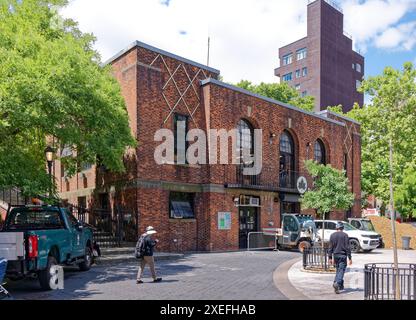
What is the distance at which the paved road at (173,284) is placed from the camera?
10336 mm

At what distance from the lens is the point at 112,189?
72.5 feet

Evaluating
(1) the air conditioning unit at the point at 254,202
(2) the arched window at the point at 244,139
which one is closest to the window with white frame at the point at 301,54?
(2) the arched window at the point at 244,139

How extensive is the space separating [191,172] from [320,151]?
12932mm

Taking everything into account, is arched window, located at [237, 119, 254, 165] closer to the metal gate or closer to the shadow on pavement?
the metal gate

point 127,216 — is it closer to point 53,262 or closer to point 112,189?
point 112,189

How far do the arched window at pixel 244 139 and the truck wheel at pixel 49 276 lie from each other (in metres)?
14.9

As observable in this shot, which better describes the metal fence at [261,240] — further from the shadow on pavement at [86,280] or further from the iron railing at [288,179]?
the shadow on pavement at [86,280]

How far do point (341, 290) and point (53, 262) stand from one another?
7258mm

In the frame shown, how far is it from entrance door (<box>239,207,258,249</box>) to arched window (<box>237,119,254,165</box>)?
106 inches

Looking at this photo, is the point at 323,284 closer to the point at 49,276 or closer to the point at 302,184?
the point at 49,276

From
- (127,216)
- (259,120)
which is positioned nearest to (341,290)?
(127,216)

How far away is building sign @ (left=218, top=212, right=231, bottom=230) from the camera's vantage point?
906 inches

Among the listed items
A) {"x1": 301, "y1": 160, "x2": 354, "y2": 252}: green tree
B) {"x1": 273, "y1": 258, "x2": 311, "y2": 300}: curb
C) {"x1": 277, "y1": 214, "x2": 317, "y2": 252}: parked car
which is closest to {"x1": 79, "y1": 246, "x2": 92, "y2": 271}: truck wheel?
{"x1": 273, "y1": 258, "x2": 311, "y2": 300}: curb

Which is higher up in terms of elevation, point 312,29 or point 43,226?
point 312,29
